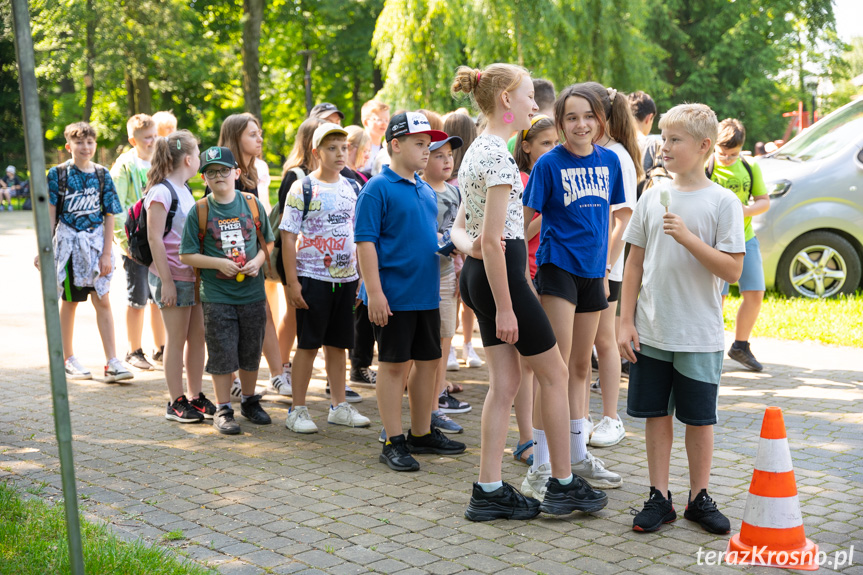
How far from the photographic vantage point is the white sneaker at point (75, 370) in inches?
304

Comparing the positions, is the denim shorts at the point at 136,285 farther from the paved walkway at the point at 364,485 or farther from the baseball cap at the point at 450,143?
the baseball cap at the point at 450,143

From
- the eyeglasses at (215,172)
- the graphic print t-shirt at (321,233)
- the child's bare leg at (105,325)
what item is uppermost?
the eyeglasses at (215,172)

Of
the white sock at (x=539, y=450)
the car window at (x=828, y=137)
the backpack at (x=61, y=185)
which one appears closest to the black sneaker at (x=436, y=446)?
the white sock at (x=539, y=450)

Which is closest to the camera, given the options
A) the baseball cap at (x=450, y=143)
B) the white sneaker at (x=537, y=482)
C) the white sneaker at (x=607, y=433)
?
the white sneaker at (x=537, y=482)

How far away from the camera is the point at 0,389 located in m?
7.36

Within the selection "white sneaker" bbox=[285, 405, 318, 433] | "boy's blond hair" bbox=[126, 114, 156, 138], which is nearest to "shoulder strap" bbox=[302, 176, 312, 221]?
"white sneaker" bbox=[285, 405, 318, 433]

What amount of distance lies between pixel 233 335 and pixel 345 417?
3.18 ft

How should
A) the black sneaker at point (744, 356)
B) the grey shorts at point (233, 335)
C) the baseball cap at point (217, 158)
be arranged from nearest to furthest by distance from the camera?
the baseball cap at point (217, 158) < the grey shorts at point (233, 335) < the black sneaker at point (744, 356)

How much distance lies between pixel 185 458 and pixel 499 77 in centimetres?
305

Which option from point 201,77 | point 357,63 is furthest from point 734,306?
point 357,63

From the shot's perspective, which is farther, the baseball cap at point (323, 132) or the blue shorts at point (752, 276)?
the blue shorts at point (752, 276)

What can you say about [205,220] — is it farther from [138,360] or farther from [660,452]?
[660,452]

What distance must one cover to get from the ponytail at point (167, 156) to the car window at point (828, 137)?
781 centimetres

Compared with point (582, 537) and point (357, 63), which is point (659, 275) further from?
point (357, 63)
